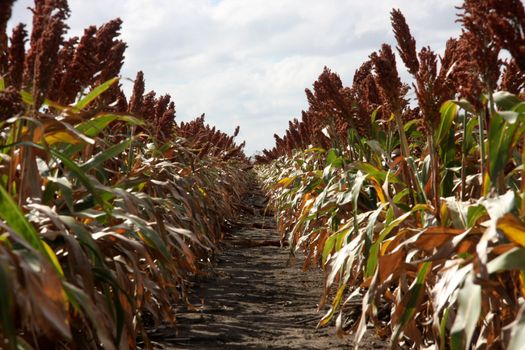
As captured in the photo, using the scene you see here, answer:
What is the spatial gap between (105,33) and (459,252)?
1.62m

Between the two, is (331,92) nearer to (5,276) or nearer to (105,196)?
(105,196)

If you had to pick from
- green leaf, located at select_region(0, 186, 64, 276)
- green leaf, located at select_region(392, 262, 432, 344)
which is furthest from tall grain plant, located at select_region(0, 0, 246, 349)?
green leaf, located at select_region(392, 262, 432, 344)

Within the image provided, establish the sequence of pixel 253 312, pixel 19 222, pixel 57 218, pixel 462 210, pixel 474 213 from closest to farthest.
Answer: pixel 19 222
pixel 57 218
pixel 474 213
pixel 462 210
pixel 253 312

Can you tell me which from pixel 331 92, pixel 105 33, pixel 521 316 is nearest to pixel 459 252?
pixel 521 316

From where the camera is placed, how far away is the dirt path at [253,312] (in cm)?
342

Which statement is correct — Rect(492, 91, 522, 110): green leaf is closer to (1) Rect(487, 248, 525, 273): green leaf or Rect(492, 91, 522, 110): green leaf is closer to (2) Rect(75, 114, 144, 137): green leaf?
(1) Rect(487, 248, 525, 273): green leaf

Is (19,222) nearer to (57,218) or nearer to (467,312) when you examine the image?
(57,218)

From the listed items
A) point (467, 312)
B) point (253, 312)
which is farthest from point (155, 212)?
point (253, 312)

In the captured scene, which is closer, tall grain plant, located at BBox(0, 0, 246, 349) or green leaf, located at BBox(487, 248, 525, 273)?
tall grain plant, located at BBox(0, 0, 246, 349)

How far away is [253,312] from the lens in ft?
13.8

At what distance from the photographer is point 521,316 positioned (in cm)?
159

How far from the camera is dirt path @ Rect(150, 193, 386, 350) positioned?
11.2 ft

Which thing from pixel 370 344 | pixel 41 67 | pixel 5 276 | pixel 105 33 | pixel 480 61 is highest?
pixel 105 33

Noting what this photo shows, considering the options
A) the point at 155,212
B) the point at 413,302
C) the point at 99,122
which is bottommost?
the point at 413,302
